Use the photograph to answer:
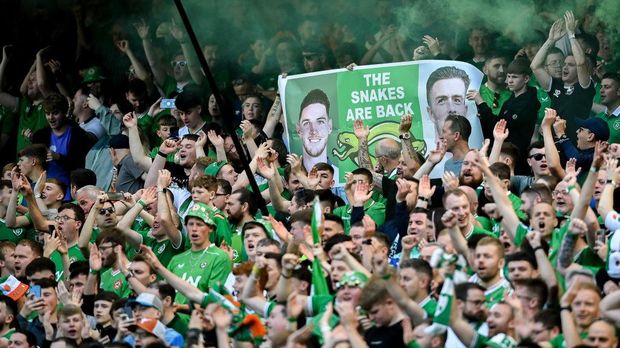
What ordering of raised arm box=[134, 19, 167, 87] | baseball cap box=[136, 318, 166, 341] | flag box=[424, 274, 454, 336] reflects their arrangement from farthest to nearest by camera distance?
1. raised arm box=[134, 19, 167, 87]
2. baseball cap box=[136, 318, 166, 341]
3. flag box=[424, 274, 454, 336]

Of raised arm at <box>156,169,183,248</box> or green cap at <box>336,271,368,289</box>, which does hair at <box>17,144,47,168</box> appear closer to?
raised arm at <box>156,169,183,248</box>

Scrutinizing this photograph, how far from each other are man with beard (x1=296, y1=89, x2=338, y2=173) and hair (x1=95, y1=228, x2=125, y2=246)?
77.0 inches

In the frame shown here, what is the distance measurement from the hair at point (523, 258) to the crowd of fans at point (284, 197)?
25 mm

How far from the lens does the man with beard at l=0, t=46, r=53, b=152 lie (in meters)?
18.9

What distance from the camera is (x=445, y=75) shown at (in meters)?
15.4

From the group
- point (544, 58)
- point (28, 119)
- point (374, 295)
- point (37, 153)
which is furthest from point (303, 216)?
point (28, 119)

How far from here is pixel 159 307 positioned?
12.6m

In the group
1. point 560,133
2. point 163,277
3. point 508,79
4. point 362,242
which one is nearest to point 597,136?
point 560,133

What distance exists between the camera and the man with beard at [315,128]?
1588 centimetres

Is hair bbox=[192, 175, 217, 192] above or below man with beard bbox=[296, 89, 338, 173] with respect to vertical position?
below

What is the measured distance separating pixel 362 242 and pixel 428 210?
0.78 metres

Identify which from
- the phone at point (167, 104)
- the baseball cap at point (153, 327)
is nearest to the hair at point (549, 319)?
the baseball cap at point (153, 327)

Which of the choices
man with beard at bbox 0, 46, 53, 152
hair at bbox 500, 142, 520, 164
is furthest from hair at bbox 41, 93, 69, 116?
hair at bbox 500, 142, 520, 164

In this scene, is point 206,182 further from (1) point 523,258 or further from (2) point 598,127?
(1) point 523,258
